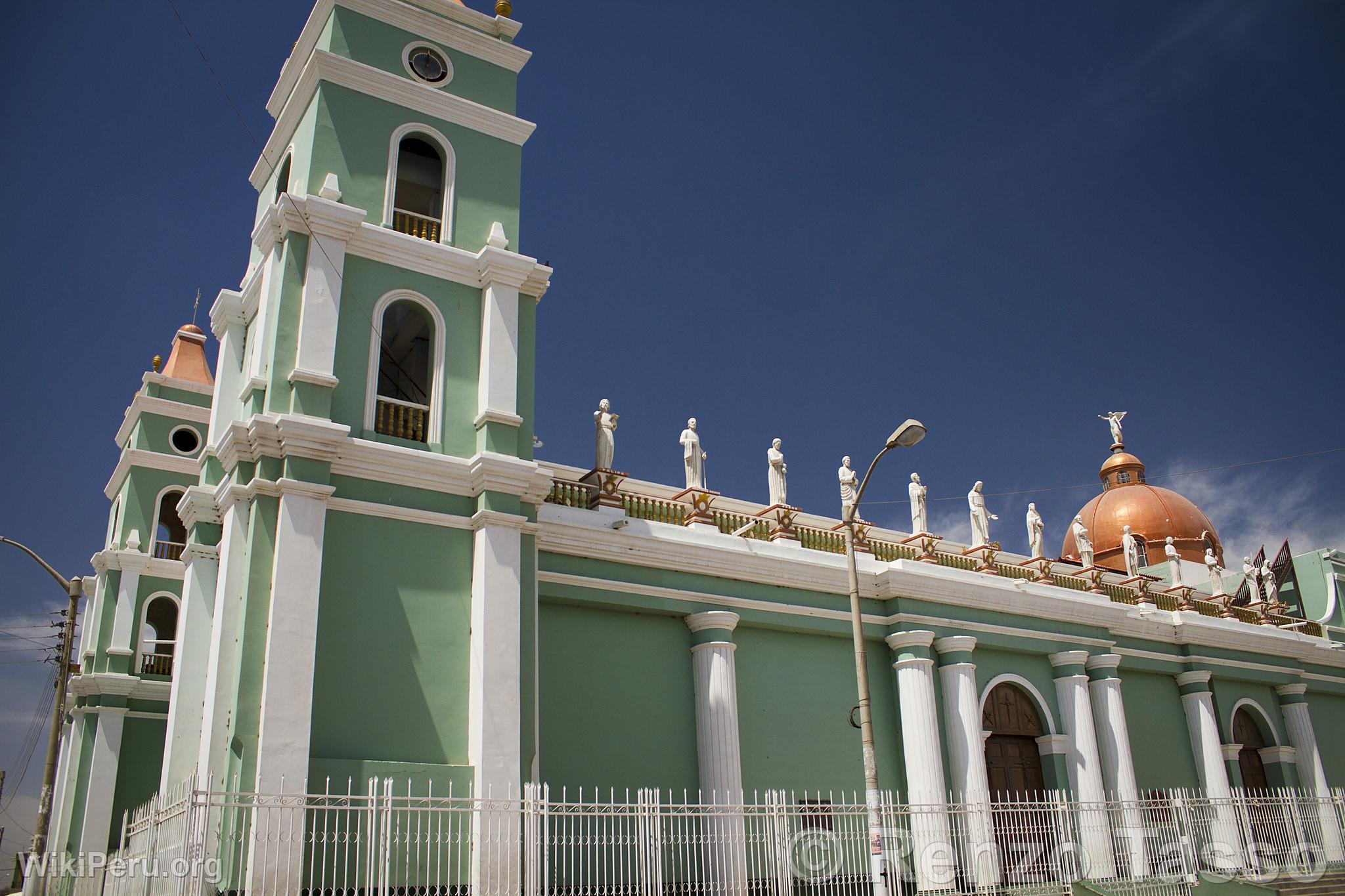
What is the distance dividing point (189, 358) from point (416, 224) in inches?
506

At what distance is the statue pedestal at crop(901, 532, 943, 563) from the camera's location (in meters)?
20.9

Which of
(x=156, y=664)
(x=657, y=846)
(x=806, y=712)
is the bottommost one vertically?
(x=657, y=846)

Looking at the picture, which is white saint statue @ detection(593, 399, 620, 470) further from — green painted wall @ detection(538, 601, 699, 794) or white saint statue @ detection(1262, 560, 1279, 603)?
white saint statue @ detection(1262, 560, 1279, 603)

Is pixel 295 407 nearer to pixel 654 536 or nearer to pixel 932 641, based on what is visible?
pixel 654 536

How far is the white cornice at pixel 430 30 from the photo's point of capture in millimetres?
15664

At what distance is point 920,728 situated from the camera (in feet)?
62.2

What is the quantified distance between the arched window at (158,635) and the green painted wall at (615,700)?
9733 mm

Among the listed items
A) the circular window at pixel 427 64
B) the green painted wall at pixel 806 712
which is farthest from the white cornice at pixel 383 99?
the green painted wall at pixel 806 712

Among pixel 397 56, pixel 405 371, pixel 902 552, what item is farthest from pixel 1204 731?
pixel 397 56

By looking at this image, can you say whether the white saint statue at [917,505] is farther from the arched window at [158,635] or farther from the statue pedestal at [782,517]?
the arched window at [158,635]

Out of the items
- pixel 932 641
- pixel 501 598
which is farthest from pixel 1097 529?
pixel 501 598

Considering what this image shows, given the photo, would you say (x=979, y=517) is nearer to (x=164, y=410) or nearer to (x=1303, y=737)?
(x=1303, y=737)

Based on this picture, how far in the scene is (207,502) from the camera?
51.2 feet

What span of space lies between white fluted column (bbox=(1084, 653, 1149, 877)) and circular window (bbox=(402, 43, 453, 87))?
16372 mm
